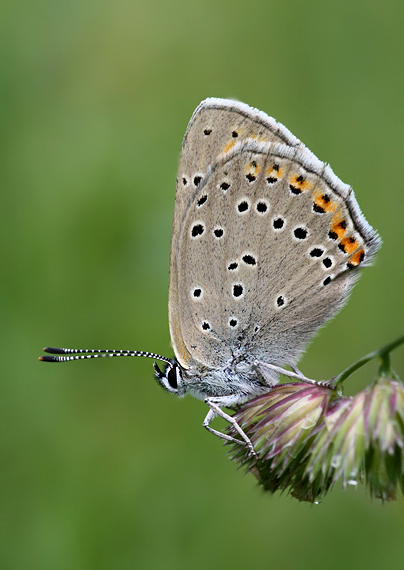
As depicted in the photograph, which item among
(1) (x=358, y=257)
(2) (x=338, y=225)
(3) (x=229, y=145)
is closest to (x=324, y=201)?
(2) (x=338, y=225)

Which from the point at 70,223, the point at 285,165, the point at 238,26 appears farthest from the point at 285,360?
the point at 238,26

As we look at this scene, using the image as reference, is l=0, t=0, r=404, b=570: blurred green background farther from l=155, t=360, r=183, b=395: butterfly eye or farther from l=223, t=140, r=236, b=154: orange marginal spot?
l=223, t=140, r=236, b=154: orange marginal spot

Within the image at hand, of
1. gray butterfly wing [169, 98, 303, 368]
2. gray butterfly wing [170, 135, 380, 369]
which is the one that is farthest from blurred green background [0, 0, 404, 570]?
gray butterfly wing [169, 98, 303, 368]

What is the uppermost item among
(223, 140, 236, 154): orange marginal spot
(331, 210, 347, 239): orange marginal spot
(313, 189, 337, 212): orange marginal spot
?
(223, 140, 236, 154): orange marginal spot

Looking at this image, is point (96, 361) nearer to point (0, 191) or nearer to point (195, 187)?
point (0, 191)

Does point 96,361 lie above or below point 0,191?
below

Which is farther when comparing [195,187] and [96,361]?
[96,361]

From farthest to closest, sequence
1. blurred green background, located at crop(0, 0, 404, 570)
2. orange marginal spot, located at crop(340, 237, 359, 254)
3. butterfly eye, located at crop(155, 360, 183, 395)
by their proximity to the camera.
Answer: blurred green background, located at crop(0, 0, 404, 570)
butterfly eye, located at crop(155, 360, 183, 395)
orange marginal spot, located at crop(340, 237, 359, 254)
